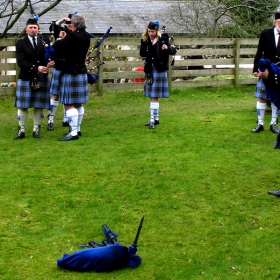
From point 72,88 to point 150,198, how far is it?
2875mm

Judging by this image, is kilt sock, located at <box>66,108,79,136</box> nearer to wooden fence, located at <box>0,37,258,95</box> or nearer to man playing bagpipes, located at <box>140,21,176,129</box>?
man playing bagpipes, located at <box>140,21,176,129</box>

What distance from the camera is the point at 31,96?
7.93m

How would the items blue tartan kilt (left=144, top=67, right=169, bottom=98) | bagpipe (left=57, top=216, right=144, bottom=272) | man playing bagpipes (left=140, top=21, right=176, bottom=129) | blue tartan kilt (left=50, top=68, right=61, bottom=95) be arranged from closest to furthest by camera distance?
1. bagpipe (left=57, top=216, right=144, bottom=272)
2. man playing bagpipes (left=140, top=21, right=176, bottom=129)
3. blue tartan kilt (left=50, top=68, right=61, bottom=95)
4. blue tartan kilt (left=144, top=67, right=169, bottom=98)

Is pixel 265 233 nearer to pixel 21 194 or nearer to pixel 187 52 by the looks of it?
pixel 21 194

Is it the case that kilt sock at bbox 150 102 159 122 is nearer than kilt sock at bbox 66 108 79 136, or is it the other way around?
kilt sock at bbox 66 108 79 136

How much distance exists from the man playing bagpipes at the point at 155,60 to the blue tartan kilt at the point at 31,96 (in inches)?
67.9

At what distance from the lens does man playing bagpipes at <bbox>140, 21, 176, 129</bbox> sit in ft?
28.2

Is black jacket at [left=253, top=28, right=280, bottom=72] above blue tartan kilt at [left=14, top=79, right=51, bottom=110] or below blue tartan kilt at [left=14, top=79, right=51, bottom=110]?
above

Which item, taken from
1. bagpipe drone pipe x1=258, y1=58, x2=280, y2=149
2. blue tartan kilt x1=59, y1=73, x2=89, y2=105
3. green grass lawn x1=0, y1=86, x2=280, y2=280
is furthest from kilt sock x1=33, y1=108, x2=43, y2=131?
bagpipe drone pipe x1=258, y1=58, x2=280, y2=149

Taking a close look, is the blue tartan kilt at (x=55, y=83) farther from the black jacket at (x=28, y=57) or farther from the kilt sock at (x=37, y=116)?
the black jacket at (x=28, y=57)

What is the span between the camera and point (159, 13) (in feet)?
83.6

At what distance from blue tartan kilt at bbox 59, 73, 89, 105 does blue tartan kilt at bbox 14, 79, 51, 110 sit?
0.76 feet

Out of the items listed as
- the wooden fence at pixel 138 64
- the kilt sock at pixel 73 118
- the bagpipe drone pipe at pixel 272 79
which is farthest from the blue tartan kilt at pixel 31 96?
the wooden fence at pixel 138 64

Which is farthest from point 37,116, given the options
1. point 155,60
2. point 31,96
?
point 155,60
